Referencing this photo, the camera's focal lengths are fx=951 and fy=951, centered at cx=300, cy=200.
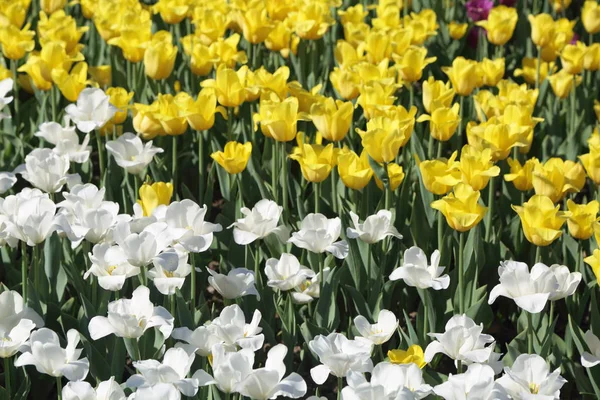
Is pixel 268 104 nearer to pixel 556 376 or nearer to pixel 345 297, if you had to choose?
pixel 345 297

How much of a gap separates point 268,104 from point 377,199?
514 mm

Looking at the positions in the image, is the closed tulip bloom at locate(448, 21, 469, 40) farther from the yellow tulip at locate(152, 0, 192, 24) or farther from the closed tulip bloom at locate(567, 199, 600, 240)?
the closed tulip bloom at locate(567, 199, 600, 240)

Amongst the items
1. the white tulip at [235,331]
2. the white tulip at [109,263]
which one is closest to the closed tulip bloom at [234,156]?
the white tulip at [109,263]

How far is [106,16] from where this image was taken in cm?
400

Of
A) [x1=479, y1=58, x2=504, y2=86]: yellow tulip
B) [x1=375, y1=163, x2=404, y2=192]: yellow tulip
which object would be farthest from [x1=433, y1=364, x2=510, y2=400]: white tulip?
[x1=479, y1=58, x2=504, y2=86]: yellow tulip

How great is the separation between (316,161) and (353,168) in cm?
12

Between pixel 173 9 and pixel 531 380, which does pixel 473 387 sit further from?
pixel 173 9

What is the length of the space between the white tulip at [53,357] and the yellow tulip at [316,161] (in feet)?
3.03

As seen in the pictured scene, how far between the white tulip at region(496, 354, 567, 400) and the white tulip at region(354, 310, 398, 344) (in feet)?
1.06

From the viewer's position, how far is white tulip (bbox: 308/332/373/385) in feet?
6.81

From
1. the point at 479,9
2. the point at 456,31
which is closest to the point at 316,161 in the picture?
the point at 456,31

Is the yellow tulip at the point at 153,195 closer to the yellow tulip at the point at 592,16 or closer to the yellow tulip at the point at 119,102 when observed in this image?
the yellow tulip at the point at 119,102

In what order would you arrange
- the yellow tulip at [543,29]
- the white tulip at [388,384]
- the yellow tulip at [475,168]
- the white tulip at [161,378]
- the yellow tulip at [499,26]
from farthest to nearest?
the yellow tulip at [499,26], the yellow tulip at [543,29], the yellow tulip at [475,168], the white tulip at [161,378], the white tulip at [388,384]

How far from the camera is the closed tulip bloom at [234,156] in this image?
115 inches
